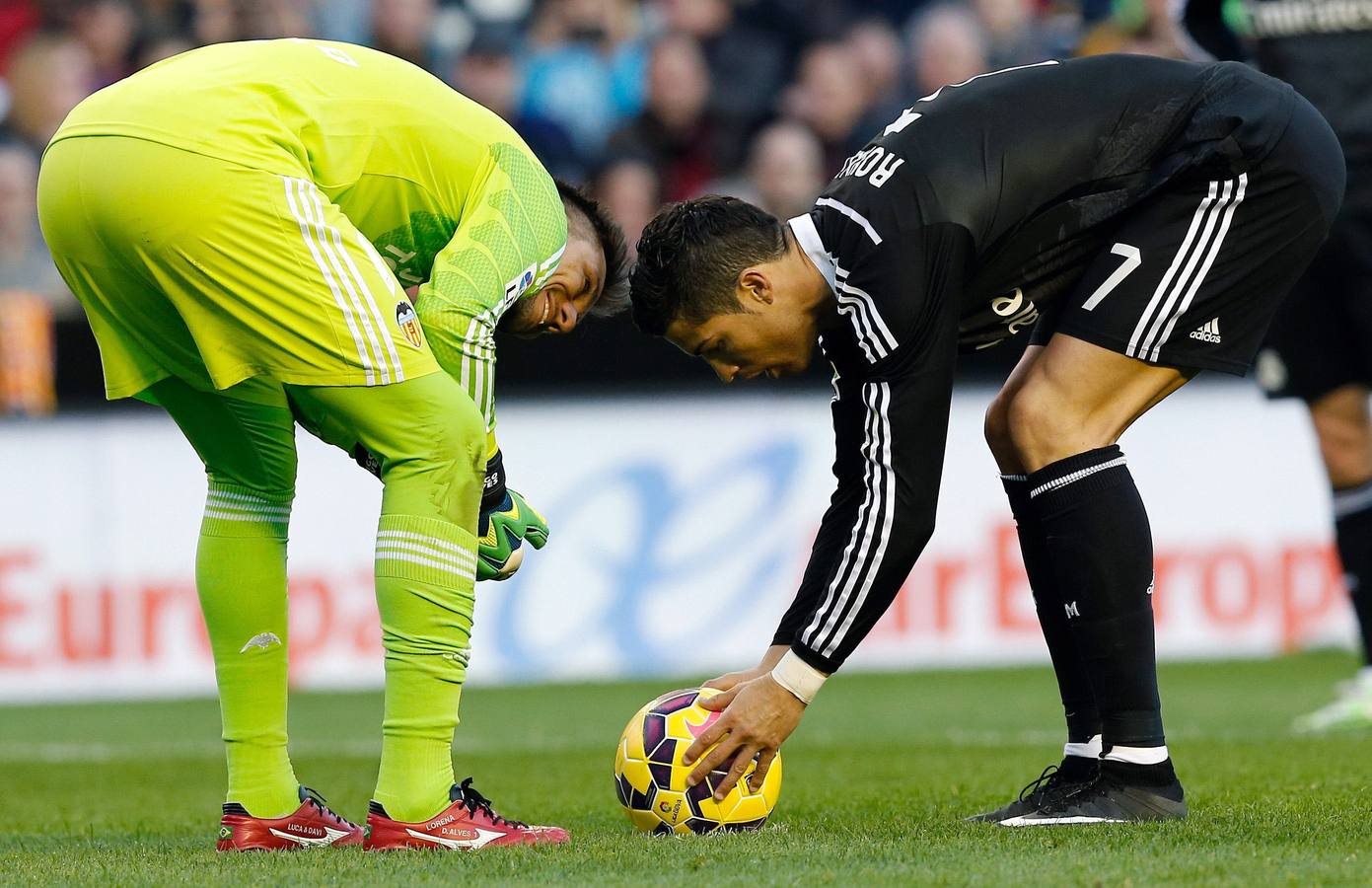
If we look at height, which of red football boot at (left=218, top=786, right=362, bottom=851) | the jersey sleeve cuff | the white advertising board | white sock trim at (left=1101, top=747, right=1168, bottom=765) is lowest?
the white advertising board

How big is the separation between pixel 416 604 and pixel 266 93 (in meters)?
1.04

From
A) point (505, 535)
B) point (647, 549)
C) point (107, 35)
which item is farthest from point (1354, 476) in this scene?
point (107, 35)

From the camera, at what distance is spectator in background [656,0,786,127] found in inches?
426

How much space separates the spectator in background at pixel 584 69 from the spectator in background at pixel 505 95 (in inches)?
3.1

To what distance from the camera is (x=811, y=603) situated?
3.73 metres

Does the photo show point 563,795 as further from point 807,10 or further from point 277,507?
point 807,10

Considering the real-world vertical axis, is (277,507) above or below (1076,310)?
below

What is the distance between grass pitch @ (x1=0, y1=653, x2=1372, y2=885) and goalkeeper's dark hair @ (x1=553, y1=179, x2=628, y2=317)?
121cm

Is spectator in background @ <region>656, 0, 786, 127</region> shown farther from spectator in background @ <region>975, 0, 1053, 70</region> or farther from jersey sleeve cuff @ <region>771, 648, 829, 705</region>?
jersey sleeve cuff @ <region>771, 648, 829, 705</region>

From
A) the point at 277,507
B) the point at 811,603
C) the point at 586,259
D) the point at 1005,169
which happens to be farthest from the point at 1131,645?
the point at 277,507

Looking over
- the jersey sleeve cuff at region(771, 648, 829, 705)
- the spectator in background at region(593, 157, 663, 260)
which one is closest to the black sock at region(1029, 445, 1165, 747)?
the jersey sleeve cuff at region(771, 648, 829, 705)

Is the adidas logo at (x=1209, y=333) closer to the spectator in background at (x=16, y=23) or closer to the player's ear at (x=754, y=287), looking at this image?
the player's ear at (x=754, y=287)

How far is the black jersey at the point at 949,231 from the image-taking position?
3355mm

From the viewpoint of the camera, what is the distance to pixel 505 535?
3.72m
